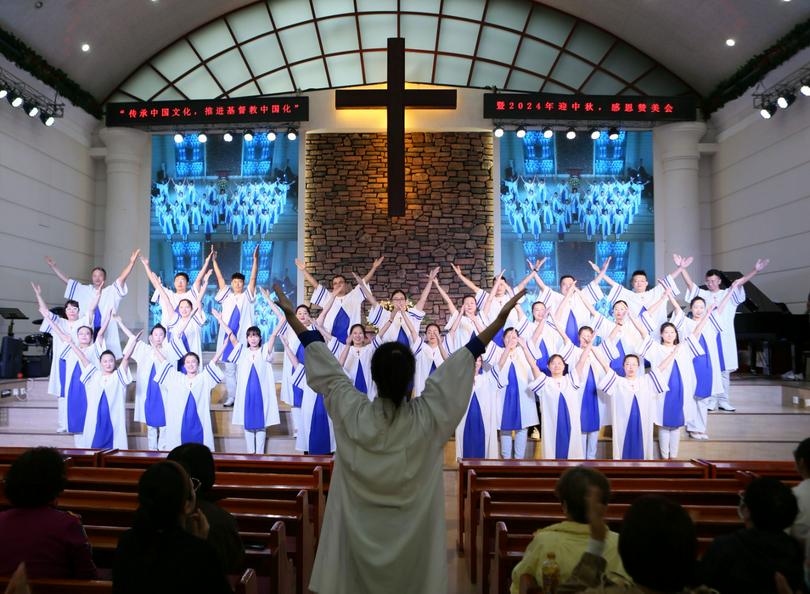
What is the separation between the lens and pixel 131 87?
12023 mm

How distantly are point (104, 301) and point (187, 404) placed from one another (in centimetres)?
222

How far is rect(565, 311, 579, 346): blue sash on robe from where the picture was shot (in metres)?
8.20

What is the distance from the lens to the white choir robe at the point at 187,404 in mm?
6922

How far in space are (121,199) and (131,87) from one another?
2038mm

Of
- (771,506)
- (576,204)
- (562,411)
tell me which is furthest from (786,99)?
(771,506)

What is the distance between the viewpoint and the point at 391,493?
1935mm

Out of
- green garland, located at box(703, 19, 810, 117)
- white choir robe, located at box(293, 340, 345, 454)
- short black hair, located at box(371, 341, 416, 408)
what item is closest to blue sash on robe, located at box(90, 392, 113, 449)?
white choir robe, located at box(293, 340, 345, 454)

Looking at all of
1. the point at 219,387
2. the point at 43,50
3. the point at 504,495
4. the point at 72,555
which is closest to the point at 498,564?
the point at 504,495

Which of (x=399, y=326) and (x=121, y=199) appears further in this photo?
(x=121, y=199)

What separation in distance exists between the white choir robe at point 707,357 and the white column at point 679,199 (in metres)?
3.86

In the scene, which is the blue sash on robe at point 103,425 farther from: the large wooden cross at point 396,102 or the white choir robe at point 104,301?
the large wooden cross at point 396,102

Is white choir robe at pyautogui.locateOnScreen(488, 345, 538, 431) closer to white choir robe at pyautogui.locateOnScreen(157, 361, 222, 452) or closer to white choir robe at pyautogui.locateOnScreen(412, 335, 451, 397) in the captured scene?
white choir robe at pyautogui.locateOnScreen(412, 335, 451, 397)

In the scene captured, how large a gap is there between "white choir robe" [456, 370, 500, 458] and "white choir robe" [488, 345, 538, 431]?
0.08 meters

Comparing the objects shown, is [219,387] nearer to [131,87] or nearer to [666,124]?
[131,87]
